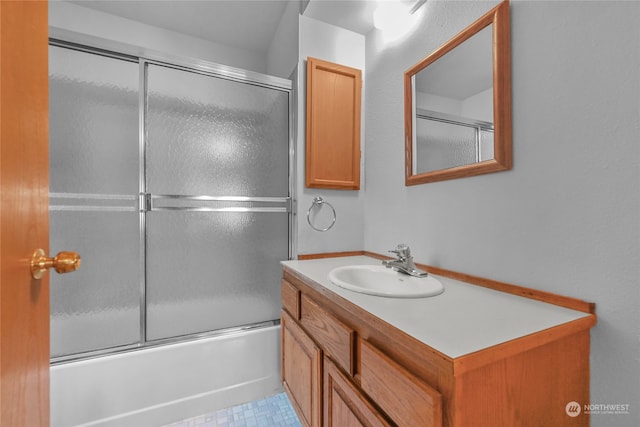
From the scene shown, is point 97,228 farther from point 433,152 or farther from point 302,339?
point 433,152

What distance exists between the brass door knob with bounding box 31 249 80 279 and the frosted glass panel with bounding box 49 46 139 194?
3.46ft

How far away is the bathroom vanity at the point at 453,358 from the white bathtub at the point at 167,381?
2.38ft

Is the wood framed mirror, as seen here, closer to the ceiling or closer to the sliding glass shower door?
the ceiling

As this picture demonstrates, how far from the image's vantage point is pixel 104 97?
1.40 meters

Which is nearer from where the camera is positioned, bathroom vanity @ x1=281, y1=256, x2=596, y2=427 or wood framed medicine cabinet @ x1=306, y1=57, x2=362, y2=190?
bathroom vanity @ x1=281, y1=256, x2=596, y2=427

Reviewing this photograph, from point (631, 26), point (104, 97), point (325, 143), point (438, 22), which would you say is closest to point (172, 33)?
point (104, 97)

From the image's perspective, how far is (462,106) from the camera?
1071 millimetres

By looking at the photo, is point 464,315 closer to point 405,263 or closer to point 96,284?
point 405,263

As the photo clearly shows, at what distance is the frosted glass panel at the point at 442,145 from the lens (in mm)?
1036

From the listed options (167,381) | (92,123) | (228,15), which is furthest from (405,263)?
(228,15)

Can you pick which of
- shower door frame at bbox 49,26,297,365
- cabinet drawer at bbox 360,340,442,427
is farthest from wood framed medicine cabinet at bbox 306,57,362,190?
cabinet drawer at bbox 360,340,442,427

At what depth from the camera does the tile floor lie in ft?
4.68

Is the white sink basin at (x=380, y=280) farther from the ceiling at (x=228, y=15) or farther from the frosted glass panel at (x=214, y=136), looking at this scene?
the ceiling at (x=228, y=15)

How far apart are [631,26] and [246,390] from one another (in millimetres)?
2086
